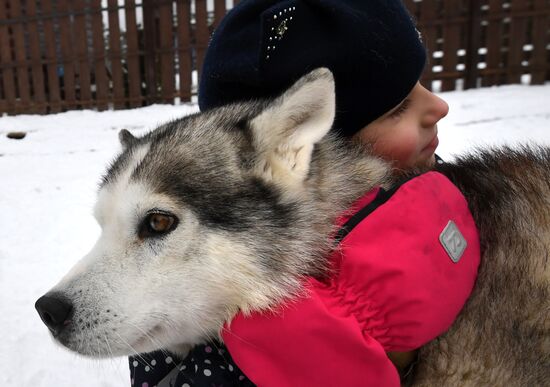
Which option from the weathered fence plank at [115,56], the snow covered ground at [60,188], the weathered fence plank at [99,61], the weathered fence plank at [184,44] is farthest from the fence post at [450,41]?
the weathered fence plank at [99,61]

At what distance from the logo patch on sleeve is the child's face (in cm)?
57

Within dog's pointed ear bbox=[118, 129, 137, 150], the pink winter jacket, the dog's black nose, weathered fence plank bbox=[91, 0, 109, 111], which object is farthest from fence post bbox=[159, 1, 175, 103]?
the pink winter jacket

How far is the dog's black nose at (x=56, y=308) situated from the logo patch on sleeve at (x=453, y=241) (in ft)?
3.64

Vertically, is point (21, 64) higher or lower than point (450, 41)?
lower

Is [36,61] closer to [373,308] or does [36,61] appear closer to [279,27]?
[279,27]

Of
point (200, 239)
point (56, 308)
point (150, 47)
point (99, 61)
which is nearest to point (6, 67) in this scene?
point (99, 61)

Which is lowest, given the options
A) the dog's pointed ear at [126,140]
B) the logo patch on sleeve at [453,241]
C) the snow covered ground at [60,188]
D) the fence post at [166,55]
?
the snow covered ground at [60,188]

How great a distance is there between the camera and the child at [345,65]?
186 centimetres

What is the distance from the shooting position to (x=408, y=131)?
2.14m

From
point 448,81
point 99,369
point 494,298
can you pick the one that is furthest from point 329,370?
point 448,81

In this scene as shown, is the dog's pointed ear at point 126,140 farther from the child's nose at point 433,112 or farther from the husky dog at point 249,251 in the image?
the child's nose at point 433,112

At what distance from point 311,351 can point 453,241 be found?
52cm

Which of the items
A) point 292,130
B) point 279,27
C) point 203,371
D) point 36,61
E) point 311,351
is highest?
point 279,27

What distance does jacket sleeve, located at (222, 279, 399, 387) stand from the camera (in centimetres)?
142
